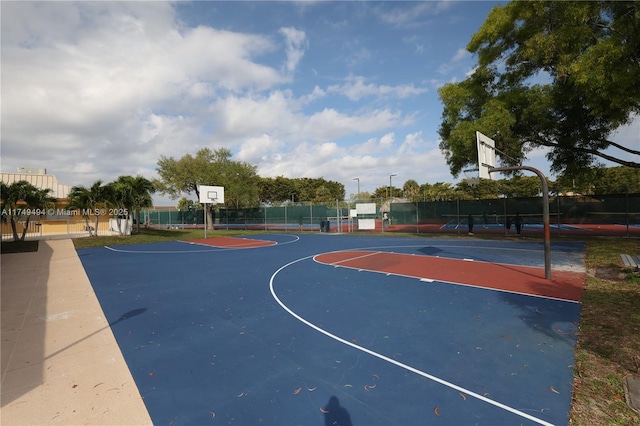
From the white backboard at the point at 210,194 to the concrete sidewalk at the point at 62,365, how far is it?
1992cm

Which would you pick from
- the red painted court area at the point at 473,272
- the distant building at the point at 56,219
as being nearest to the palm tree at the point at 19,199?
the distant building at the point at 56,219

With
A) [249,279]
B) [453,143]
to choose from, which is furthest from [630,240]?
[249,279]

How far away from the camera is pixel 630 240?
16.8m

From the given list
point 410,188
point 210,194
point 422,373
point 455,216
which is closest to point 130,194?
point 210,194

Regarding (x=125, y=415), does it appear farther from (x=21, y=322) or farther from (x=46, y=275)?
(x=46, y=275)

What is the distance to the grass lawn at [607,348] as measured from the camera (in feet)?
11.4

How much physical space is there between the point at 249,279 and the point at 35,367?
6069 millimetres

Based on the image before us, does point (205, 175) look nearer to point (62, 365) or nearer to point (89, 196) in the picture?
point (89, 196)

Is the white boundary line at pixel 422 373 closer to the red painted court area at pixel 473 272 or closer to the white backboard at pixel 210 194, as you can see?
the red painted court area at pixel 473 272

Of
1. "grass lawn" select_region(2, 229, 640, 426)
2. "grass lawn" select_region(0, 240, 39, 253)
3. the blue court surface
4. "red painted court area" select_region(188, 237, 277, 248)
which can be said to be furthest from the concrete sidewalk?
"grass lawn" select_region(0, 240, 39, 253)

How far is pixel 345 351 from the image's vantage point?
5035 mm

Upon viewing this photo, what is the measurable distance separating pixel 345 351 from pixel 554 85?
16.0 meters

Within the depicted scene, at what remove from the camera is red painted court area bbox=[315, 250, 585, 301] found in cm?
846

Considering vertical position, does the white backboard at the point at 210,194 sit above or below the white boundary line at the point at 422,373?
above
